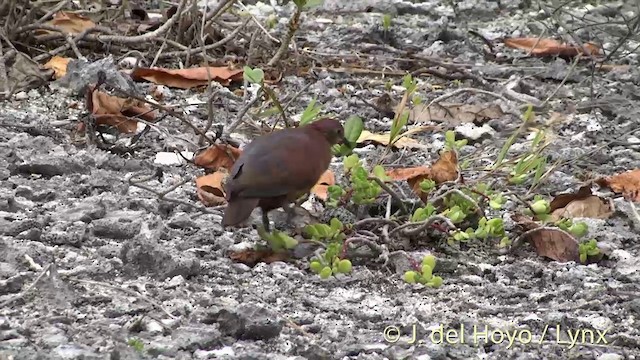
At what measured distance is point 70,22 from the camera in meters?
4.86

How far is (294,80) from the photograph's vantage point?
4758mm

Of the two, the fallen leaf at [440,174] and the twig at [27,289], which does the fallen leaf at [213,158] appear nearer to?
the fallen leaf at [440,174]

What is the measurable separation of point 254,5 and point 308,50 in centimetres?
158

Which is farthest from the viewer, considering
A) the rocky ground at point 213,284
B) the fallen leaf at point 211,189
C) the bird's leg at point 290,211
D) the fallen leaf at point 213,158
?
the fallen leaf at point 213,158

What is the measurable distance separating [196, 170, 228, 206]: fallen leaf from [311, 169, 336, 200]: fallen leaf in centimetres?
25

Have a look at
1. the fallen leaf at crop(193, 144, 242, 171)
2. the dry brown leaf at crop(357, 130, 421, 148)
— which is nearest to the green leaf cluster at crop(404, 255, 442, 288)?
the fallen leaf at crop(193, 144, 242, 171)

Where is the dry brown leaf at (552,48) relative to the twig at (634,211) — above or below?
below

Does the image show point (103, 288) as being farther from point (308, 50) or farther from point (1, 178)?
point (308, 50)

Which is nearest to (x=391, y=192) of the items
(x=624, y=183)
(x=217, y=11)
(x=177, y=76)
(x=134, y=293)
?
(x=134, y=293)

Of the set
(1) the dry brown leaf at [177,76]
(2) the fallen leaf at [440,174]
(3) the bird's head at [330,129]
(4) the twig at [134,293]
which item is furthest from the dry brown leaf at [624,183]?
(4) the twig at [134,293]

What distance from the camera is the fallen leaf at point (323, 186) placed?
3137 millimetres

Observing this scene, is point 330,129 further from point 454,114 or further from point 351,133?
point 454,114

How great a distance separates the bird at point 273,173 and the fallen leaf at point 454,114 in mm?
1702

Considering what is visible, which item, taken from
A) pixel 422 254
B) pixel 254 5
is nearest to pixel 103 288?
pixel 422 254
